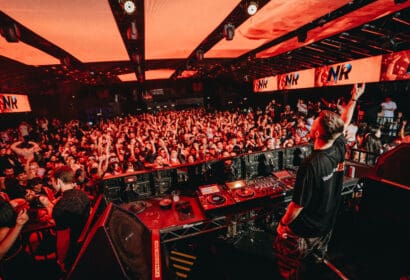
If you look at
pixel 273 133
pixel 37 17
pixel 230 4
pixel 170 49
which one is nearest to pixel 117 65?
pixel 170 49

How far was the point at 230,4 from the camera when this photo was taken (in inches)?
120

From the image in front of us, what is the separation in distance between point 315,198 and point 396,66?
15.5 feet

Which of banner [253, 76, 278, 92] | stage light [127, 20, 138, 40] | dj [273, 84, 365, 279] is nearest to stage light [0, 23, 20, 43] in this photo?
stage light [127, 20, 138, 40]

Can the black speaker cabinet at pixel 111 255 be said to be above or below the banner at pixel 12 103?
below

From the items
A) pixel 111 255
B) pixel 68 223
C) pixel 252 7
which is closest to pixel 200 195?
pixel 68 223

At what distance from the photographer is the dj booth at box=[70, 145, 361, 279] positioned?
260 centimetres

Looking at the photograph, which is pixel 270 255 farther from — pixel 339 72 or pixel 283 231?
pixel 339 72

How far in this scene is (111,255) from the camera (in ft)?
4.05

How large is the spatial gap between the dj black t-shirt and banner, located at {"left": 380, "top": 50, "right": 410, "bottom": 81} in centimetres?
407

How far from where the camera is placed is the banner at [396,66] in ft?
14.2

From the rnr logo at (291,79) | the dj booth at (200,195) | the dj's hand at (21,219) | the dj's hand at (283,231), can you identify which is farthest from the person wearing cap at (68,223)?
the rnr logo at (291,79)

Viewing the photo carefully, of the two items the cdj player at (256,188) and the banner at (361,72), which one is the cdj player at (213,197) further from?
the banner at (361,72)

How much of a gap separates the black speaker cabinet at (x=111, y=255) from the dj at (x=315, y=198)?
1284mm

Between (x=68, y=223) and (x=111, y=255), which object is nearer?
(x=111, y=255)
